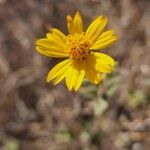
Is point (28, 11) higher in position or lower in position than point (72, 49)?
higher

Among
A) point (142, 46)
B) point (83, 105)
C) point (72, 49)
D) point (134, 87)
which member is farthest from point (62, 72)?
point (142, 46)

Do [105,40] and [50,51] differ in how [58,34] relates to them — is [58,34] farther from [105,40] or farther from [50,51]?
[105,40]

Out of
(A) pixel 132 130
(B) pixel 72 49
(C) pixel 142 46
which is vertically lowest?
(A) pixel 132 130

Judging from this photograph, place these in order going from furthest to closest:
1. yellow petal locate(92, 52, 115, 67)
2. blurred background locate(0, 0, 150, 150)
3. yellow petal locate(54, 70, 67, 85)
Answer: blurred background locate(0, 0, 150, 150)
yellow petal locate(54, 70, 67, 85)
yellow petal locate(92, 52, 115, 67)

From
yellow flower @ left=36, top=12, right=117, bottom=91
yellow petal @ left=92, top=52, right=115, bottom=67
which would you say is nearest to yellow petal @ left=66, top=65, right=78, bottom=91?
yellow flower @ left=36, top=12, right=117, bottom=91

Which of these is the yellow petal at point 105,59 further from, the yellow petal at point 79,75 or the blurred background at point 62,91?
the blurred background at point 62,91

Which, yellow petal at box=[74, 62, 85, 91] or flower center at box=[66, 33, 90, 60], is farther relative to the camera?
flower center at box=[66, 33, 90, 60]

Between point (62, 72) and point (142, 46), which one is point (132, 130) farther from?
point (62, 72)

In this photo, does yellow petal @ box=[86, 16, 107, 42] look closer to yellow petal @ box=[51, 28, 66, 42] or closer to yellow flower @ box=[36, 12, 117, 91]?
yellow flower @ box=[36, 12, 117, 91]
